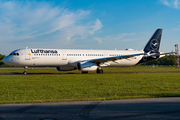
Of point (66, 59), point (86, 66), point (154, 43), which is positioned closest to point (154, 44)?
point (154, 43)

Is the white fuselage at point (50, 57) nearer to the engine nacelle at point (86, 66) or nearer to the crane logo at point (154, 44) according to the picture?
the engine nacelle at point (86, 66)

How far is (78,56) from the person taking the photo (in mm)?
30453

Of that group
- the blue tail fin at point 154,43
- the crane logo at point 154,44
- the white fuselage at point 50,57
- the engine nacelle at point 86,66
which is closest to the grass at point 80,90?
the white fuselage at point 50,57

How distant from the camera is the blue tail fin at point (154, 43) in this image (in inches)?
1470

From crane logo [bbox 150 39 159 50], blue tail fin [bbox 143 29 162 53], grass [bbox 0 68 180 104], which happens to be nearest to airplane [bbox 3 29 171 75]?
blue tail fin [bbox 143 29 162 53]

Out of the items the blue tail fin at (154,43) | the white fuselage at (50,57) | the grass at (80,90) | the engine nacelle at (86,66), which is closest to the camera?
the grass at (80,90)

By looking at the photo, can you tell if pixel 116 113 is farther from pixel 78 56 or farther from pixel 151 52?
pixel 151 52

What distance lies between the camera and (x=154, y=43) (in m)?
37.4

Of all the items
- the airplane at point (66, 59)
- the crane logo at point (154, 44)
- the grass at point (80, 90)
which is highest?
the crane logo at point (154, 44)

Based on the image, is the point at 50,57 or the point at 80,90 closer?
the point at 80,90

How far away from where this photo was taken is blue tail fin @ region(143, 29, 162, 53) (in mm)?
37344

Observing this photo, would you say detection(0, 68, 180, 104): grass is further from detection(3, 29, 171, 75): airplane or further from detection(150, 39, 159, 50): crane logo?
detection(150, 39, 159, 50): crane logo

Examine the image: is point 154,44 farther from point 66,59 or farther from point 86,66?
point 66,59

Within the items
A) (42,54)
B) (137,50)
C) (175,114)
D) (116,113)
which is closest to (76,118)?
(116,113)
